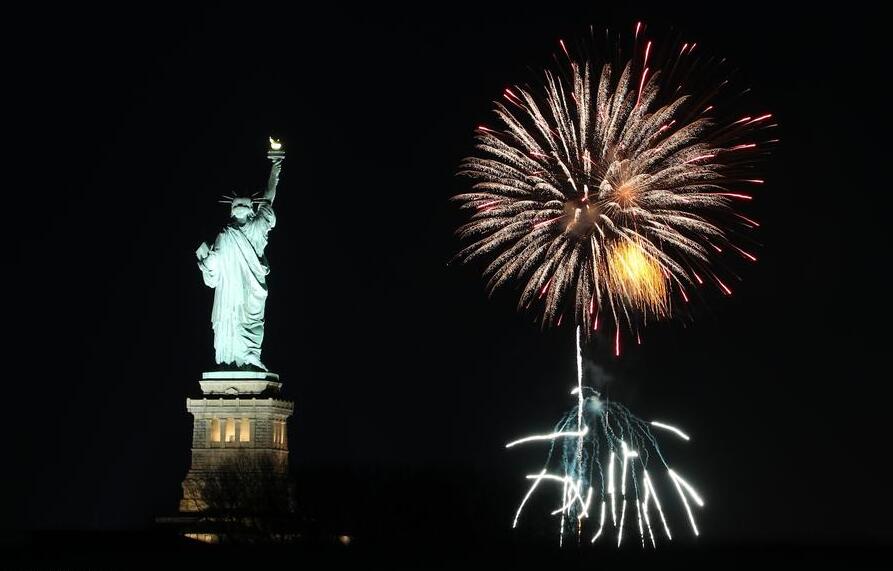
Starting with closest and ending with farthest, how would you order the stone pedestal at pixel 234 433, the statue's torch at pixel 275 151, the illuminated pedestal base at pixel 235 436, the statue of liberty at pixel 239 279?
the illuminated pedestal base at pixel 235 436
the stone pedestal at pixel 234 433
the statue of liberty at pixel 239 279
the statue's torch at pixel 275 151

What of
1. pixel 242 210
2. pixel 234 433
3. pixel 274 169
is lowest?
pixel 234 433

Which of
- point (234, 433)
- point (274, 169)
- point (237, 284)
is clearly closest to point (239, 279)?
point (237, 284)

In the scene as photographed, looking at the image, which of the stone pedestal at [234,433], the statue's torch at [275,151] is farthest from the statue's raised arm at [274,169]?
the stone pedestal at [234,433]

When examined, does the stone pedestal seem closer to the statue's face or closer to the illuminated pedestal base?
the illuminated pedestal base

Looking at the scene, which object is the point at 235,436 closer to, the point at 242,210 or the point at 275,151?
the point at 242,210

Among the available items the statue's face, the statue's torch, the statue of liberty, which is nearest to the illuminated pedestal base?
the statue of liberty

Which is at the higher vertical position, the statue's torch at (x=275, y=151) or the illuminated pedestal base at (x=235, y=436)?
the statue's torch at (x=275, y=151)

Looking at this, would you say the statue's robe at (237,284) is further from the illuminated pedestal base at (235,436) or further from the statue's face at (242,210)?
the illuminated pedestal base at (235,436)
